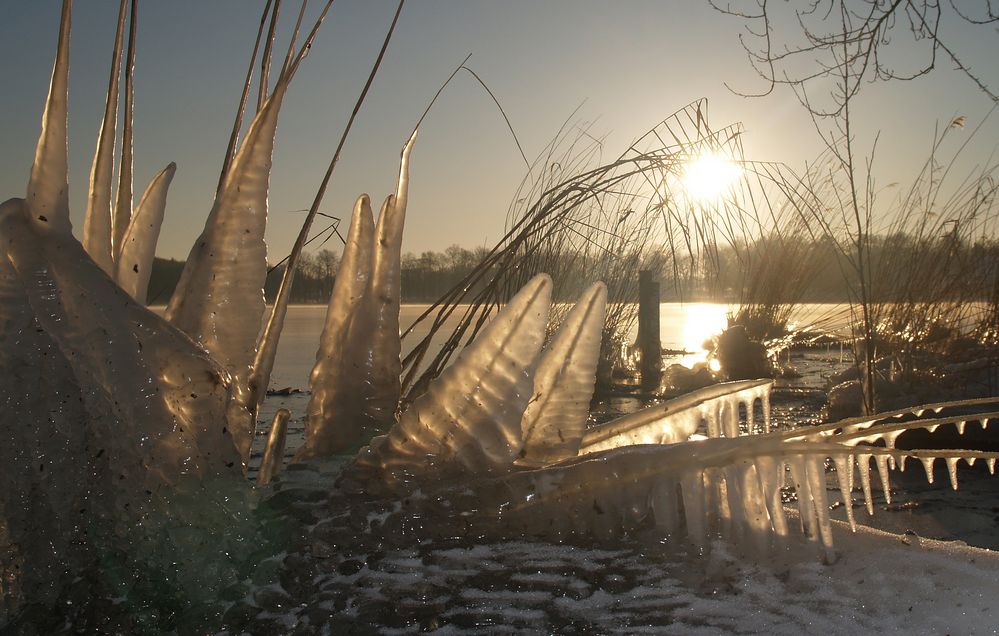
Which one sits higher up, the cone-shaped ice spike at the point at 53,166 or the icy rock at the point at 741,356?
the cone-shaped ice spike at the point at 53,166

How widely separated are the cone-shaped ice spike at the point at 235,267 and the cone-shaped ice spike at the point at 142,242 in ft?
0.43

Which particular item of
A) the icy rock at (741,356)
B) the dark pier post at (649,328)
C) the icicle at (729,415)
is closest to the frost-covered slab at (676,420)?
the icicle at (729,415)

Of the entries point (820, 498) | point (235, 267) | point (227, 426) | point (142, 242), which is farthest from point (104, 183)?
point (820, 498)

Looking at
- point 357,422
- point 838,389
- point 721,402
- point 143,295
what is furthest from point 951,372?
point 143,295

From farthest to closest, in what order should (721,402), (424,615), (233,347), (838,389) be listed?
(838,389) < (721,402) < (233,347) < (424,615)

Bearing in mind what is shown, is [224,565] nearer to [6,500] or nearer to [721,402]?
[6,500]

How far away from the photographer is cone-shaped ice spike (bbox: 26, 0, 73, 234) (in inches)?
25.6

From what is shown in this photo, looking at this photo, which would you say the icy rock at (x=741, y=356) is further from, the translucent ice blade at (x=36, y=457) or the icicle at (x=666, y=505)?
the translucent ice blade at (x=36, y=457)

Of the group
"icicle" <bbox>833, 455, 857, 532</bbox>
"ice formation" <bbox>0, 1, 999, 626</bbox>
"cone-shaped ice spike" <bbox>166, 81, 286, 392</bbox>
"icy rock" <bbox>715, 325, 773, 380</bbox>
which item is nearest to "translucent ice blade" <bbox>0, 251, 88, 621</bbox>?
"ice formation" <bbox>0, 1, 999, 626</bbox>

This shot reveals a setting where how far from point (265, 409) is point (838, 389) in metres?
3.45

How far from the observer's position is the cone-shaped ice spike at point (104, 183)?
2.69 feet

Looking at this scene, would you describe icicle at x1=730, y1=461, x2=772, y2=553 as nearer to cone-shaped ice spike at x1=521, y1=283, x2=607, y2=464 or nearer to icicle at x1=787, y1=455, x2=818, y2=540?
icicle at x1=787, y1=455, x2=818, y2=540

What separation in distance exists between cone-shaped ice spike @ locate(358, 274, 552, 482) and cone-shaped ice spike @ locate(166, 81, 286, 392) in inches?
7.0

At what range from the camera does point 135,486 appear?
668 millimetres
